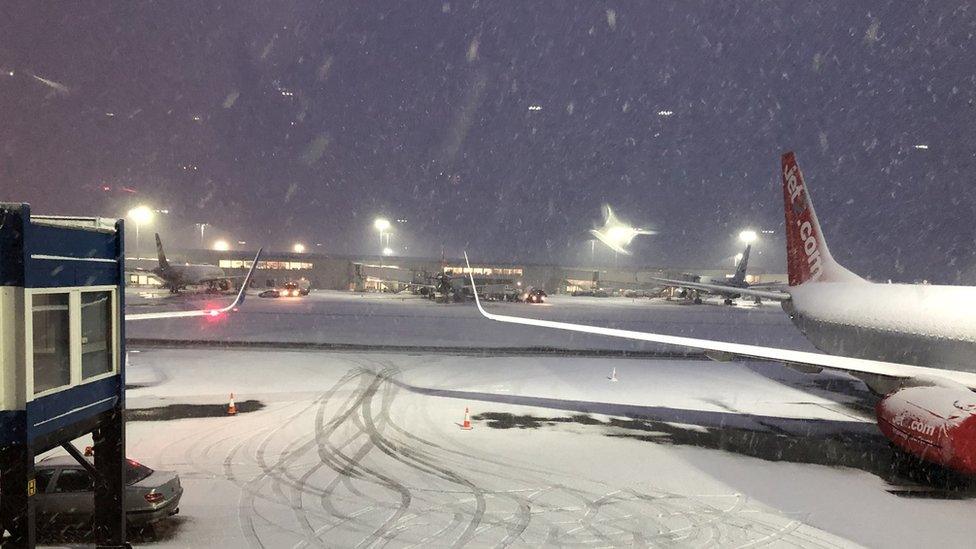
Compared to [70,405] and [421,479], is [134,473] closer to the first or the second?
[70,405]

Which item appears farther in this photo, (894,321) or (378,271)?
(378,271)

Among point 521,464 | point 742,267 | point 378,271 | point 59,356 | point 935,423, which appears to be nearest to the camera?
point 59,356

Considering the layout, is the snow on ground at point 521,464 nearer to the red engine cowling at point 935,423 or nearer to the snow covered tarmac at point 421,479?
the snow covered tarmac at point 421,479

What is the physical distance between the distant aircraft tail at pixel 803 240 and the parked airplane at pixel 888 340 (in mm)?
45

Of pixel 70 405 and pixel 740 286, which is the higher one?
pixel 740 286

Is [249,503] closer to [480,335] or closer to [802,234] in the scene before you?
[802,234]

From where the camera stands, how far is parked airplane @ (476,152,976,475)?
1243 cm

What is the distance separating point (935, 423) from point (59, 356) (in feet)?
54.3

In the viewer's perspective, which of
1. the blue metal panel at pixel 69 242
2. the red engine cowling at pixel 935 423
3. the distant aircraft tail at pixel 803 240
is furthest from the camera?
the distant aircraft tail at pixel 803 240

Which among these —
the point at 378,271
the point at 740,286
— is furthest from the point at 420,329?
the point at 378,271

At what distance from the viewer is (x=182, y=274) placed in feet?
246

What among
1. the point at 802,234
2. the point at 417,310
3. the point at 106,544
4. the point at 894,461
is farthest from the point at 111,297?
the point at 417,310

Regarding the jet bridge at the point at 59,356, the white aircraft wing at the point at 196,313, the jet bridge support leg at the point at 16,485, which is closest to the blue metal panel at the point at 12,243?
the jet bridge at the point at 59,356

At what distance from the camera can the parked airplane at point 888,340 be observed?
489 inches
